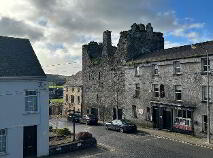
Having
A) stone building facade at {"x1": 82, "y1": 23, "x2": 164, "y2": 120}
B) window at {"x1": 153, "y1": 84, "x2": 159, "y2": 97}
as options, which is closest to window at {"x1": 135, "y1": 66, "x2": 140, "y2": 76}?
stone building facade at {"x1": 82, "y1": 23, "x2": 164, "y2": 120}

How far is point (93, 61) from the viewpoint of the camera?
5334 cm

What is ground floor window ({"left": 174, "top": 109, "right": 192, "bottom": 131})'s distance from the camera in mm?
35275

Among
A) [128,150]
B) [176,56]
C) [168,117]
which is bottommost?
[128,150]

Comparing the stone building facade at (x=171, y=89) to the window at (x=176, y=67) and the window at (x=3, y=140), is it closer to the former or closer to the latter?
the window at (x=176, y=67)

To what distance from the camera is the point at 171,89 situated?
37.7 metres

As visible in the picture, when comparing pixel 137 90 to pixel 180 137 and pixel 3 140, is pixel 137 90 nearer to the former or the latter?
pixel 180 137

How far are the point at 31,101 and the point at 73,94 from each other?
34.6 m

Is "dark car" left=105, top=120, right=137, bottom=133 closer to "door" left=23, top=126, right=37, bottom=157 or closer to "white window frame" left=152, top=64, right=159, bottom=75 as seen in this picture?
"white window frame" left=152, top=64, right=159, bottom=75

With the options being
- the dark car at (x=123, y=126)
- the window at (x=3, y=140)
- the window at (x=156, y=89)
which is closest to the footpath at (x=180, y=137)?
the dark car at (x=123, y=126)

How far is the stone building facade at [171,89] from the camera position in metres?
34.0

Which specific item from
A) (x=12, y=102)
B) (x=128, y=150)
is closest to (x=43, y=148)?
(x=12, y=102)

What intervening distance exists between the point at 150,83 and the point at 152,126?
555cm

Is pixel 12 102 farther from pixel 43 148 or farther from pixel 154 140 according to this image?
pixel 154 140

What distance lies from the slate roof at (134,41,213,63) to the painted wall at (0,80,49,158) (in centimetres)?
1692
